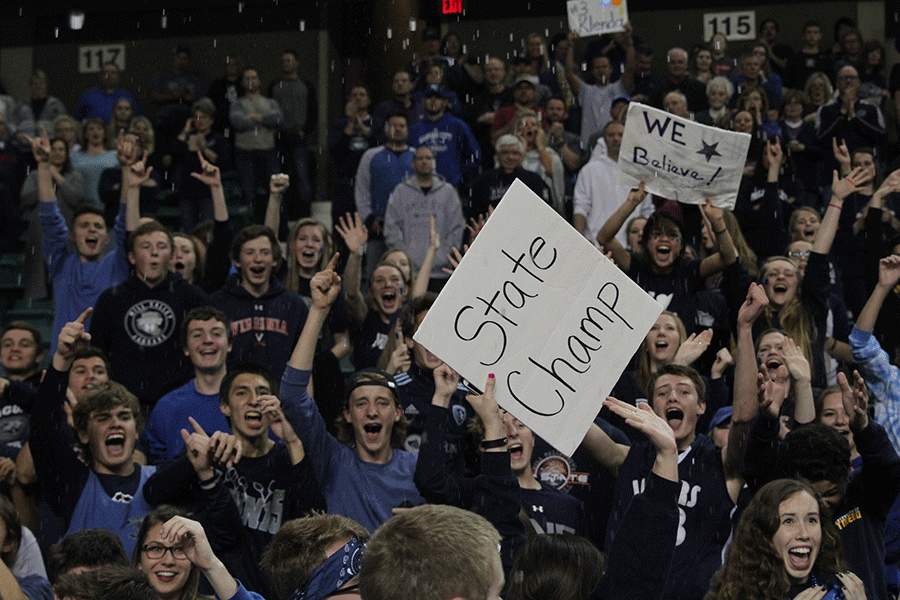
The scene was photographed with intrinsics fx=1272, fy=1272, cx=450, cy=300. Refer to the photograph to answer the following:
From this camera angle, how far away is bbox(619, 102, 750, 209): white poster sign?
7801 mm

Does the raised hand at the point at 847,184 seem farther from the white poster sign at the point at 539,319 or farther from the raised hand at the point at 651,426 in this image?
the raised hand at the point at 651,426

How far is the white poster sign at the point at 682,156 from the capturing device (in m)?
7.80

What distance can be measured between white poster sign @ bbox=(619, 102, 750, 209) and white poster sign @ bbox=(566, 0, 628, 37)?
14.9 ft

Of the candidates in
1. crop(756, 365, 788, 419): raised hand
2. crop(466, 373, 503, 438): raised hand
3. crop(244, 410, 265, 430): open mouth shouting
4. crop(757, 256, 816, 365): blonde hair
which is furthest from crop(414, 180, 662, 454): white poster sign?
crop(757, 256, 816, 365): blonde hair

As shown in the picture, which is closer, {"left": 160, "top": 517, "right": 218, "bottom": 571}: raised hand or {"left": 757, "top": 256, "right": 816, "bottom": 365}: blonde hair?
{"left": 160, "top": 517, "right": 218, "bottom": 571}: raised hand

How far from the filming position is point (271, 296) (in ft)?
23.3

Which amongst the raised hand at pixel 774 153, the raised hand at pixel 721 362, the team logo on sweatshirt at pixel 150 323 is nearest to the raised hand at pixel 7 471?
the team logo on sweatshirt at pixel 150 323

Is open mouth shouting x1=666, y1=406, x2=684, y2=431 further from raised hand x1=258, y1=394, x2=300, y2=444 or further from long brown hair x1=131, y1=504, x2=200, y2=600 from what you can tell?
long brown hair x1=131, y1=504, x2=200, y2=600

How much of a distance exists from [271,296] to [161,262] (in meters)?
0.64

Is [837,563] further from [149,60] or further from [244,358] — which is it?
[149,60]

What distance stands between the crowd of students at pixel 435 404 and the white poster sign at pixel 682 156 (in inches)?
14.0

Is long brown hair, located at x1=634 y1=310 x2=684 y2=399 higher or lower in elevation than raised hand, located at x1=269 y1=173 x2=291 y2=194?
lower

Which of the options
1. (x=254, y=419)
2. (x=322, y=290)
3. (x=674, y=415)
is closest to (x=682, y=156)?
(x=674, y=415)

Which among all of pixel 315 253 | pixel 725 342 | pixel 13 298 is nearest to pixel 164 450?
pixel 315 253
